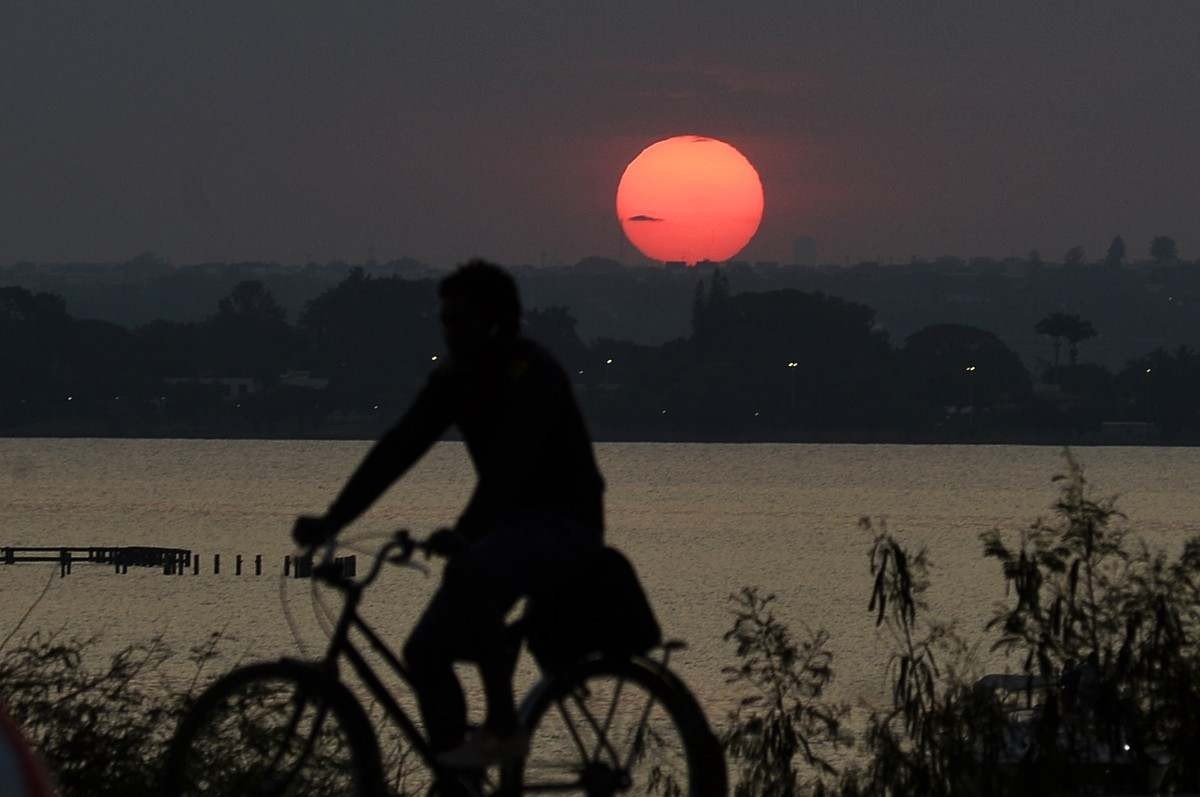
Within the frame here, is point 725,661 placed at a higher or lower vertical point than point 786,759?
lower

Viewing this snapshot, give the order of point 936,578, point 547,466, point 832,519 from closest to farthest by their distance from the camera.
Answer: point 547,466 < point 936,578 < point 832,519

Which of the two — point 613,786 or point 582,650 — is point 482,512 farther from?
point 613,786

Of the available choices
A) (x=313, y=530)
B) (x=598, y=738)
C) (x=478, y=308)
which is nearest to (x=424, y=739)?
(x=598, y=738)

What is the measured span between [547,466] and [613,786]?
104 cm

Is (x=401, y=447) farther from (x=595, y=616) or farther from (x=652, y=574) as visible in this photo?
(x=652, y=574)

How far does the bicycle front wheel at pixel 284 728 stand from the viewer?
5934 millimetres

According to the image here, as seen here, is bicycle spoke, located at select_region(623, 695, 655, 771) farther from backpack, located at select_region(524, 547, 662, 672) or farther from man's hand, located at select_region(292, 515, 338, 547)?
man's hand, located at select_region(292, 515, 338, 547)

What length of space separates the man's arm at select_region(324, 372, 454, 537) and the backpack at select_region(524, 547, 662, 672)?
58 centimetres

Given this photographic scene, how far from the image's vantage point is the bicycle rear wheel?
596 centimetres

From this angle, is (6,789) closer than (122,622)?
Yes

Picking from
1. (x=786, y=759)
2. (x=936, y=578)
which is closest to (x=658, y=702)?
(x=786, y=759)

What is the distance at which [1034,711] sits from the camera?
38.3 ft

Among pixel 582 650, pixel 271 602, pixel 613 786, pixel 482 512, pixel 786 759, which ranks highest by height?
pixel 482 512

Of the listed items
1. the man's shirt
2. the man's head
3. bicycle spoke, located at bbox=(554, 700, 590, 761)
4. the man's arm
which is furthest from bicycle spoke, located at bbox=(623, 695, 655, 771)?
the man's head
